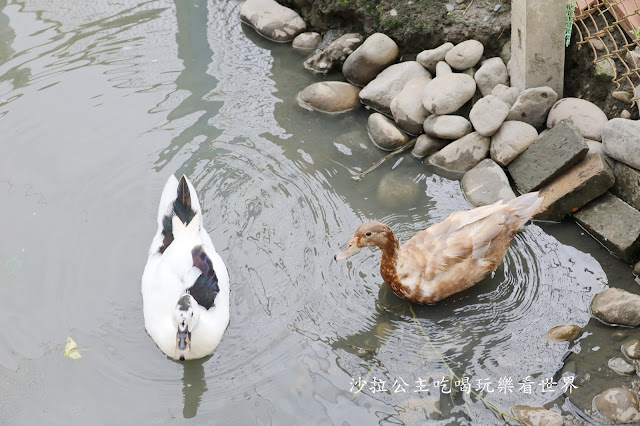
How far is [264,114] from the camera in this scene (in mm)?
6809

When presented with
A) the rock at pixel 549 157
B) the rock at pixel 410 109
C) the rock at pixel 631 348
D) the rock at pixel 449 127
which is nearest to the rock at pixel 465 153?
the rock at pixel 449 127

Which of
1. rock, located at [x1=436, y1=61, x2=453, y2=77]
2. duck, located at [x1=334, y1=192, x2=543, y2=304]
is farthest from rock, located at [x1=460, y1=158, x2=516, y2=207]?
rock, located at [x1=436, y1=61, x2=453, y2=77]

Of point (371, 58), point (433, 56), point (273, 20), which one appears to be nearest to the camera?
point (433, 56)

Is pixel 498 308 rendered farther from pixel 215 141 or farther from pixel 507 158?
pixel 215 141

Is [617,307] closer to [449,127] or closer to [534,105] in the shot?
[534,105]

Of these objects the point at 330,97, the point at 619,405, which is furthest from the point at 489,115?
the point at 619,405

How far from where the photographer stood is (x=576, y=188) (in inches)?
208

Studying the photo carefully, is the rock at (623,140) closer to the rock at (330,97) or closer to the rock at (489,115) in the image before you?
→ the rock at (489,115)

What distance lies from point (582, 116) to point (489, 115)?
76 centimetres

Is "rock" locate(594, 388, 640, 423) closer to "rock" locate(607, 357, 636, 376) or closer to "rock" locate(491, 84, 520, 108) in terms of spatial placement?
"rock" locate(607, 357, 636, 376)

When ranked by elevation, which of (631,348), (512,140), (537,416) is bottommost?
(537,416)

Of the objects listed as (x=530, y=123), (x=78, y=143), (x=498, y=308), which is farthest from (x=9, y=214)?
(x=530, y=123)

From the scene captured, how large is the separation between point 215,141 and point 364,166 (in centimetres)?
145

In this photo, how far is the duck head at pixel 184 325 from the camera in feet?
15.0
